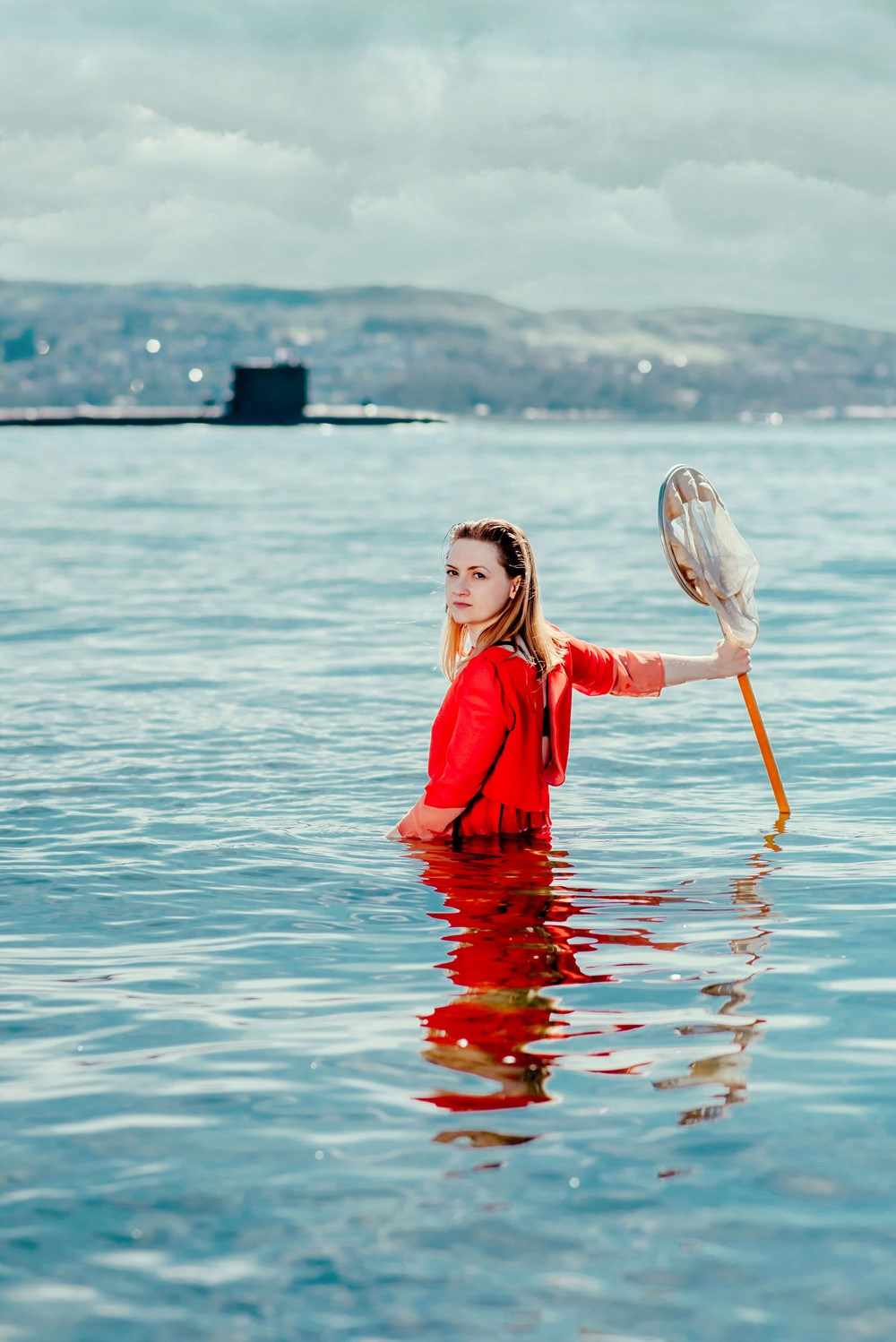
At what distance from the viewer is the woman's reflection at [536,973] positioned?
5.20 metres

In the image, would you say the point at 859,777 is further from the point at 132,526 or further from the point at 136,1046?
the point at 132,526

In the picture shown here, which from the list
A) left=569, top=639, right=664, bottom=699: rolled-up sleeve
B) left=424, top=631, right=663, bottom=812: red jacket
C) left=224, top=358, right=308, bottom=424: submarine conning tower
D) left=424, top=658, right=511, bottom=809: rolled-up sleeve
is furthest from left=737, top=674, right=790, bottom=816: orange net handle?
left=224, top=358, right=308, bottom=424: submarine conning tower

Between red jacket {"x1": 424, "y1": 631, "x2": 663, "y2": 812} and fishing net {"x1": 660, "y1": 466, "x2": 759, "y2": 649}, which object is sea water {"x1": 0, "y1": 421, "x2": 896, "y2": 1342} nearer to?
red jacket {"x1": 424, "y1": 631, "x2": 663, "y2": 812}

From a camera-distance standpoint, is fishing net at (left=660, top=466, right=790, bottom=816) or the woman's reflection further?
fishing net at (left=660, top=466, right=790, bottom=816)

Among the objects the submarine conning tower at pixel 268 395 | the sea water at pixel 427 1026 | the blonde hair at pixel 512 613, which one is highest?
the submarine conning tower at pixel 268 395

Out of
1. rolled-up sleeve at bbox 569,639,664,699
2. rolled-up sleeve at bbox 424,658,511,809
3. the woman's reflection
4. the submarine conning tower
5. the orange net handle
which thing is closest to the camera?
the woman's reflection

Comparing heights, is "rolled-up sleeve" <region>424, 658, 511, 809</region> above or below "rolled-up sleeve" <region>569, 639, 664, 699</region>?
below

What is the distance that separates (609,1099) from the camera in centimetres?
501

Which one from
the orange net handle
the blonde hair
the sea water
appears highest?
the blonde hair

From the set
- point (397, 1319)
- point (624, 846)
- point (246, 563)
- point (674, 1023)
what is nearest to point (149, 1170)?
point (397, 1319)

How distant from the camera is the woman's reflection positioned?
5.20 m

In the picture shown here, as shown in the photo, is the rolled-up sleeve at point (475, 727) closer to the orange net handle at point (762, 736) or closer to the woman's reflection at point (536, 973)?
the woman's reflection at point (536, 973)

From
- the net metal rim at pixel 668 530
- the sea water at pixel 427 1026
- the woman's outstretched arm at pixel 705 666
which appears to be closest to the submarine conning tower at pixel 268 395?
the sea water at pixel 427 1026

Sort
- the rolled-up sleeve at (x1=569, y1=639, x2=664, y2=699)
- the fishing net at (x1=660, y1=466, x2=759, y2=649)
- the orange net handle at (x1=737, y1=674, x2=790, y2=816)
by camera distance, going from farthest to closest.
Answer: the orange net handle at (x1=737, y1=674, x2=790, y2=816), the fishing net at (x1=660, y1=466, x2=759, y2=649), the rolled-up sleeve at (x1=569, y1=639, x2=664, y2=699)
